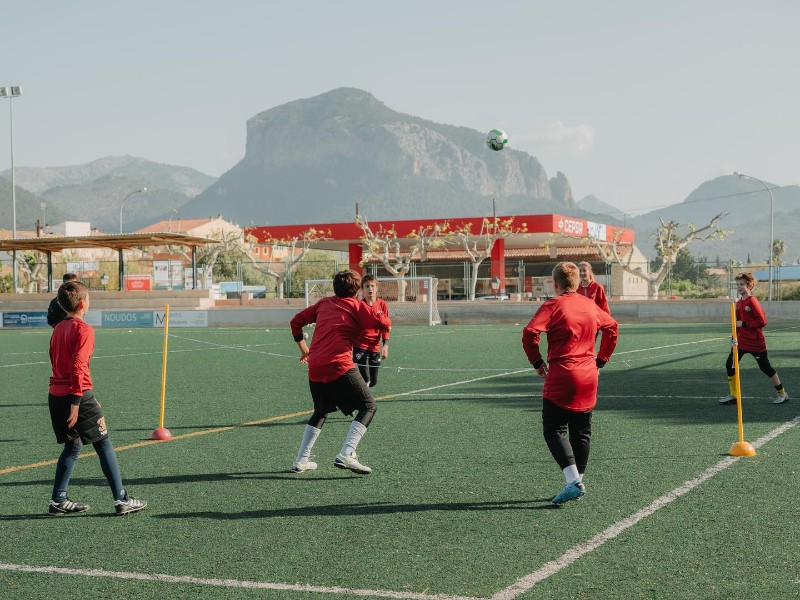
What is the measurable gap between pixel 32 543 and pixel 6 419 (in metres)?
6.54

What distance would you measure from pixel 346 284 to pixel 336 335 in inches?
16.6

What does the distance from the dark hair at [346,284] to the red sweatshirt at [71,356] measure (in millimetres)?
2049

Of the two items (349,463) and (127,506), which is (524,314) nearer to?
(349,463)

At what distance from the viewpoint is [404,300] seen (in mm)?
46562

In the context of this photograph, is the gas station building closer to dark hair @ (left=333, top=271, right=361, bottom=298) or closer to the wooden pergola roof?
the wooden pergola roof

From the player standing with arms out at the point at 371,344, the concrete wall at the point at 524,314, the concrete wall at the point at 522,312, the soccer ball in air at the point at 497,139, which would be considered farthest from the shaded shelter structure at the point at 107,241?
the player standing with arms out at the point at 371,344

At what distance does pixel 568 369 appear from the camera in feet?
21.3

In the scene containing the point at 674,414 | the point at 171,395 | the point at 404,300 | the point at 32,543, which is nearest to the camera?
the point at 32,543

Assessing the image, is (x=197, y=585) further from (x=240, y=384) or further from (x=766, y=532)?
(x=240, y=384)

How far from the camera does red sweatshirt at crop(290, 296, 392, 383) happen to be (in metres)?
7.62

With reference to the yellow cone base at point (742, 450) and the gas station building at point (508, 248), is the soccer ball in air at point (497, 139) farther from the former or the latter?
the yellow cone base at point (742, 450)

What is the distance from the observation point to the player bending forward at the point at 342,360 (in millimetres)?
7633

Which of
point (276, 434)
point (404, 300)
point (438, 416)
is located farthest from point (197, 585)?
point (404, 300)

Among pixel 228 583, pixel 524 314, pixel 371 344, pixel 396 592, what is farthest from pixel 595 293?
pixel 524 314
